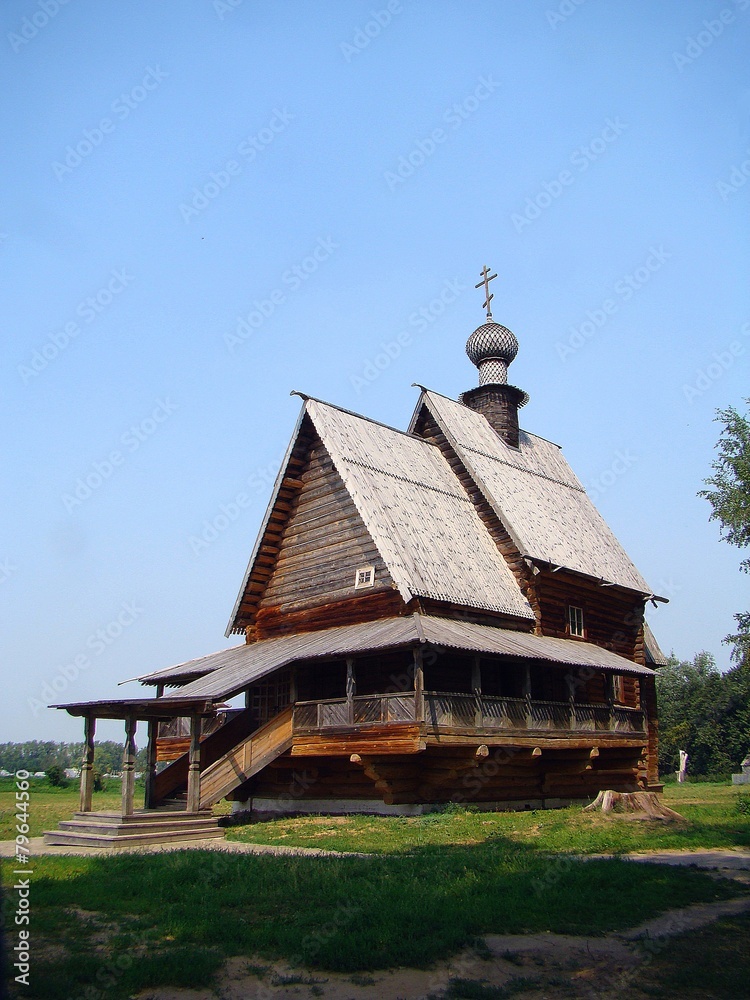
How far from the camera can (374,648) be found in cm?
1825

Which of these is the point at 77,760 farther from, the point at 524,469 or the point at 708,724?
the point at 708,724

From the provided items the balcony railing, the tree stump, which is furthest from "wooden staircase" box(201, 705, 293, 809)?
the tree stump

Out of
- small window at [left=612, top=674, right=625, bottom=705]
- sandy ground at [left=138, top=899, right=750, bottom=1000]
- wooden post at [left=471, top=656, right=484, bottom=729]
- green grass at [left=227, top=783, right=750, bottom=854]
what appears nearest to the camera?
sandy ground at [left=138, top=899, right=750, bottom=1000]

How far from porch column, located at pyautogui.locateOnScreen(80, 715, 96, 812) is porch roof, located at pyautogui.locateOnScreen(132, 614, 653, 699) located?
7.09 ft

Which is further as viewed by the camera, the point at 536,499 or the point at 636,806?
the point at 536,499

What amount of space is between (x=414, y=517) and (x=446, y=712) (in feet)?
21.1

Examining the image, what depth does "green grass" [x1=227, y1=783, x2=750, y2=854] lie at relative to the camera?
14906 millimetres

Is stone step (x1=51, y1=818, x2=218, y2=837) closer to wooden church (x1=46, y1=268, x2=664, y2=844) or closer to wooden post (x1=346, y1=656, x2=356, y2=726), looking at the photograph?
wooden church (x1=46, y1=268, x2=664, y2=844)

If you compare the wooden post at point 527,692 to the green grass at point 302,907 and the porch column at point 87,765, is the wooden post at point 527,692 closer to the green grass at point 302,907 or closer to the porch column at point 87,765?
the green grass at point 302,907

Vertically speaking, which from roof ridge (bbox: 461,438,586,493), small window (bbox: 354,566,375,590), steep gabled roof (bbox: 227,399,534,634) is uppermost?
roof ridge (bbox: 461,438,586,493)

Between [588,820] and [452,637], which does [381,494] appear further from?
[588,820]

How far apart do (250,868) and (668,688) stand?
52426 millimetres

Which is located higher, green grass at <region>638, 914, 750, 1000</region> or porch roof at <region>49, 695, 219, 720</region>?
porch roof at <region>49, 695, 219, 720</region>

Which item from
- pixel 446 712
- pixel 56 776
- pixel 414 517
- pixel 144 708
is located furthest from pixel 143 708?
pixel 56 776
